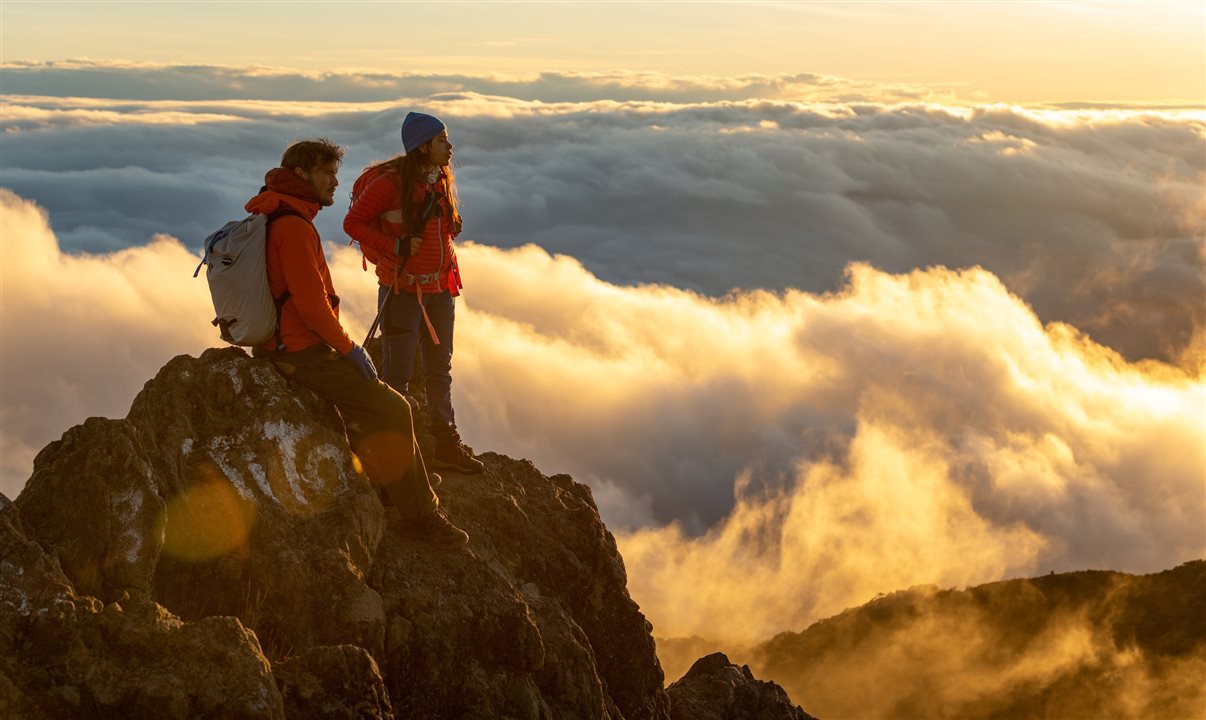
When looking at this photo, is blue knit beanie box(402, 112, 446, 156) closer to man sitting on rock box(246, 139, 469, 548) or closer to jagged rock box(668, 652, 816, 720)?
man sitting on rock box(246, 139, 469, 548)

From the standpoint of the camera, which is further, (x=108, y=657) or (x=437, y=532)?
(x=437, y=532)

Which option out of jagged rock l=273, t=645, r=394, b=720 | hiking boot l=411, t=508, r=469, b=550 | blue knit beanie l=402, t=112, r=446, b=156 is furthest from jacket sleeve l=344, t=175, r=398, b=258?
jagged rock l=273, t=645, r=394, b=720

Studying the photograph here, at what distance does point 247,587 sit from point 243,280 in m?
2.59

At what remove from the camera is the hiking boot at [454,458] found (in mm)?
12555

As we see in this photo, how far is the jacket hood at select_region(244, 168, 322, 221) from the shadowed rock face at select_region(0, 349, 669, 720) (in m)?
1.78

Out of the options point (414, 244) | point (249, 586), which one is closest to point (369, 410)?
point (249, 586)

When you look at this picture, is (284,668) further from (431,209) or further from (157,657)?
(431,209)

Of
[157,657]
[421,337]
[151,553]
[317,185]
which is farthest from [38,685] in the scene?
[421,337]

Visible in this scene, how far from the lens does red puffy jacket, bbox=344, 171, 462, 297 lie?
1123cm

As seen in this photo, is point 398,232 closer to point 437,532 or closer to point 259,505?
point 437,532

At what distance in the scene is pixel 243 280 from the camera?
916 centimetres

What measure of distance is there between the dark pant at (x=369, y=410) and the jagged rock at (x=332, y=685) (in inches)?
79.9

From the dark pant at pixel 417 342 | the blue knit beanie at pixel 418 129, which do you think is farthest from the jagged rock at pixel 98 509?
the blue knit beanie at pixel 418 129

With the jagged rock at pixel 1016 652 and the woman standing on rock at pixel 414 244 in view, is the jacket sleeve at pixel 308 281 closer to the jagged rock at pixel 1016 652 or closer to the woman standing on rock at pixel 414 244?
the woman standing on rock at pixel 414 244
